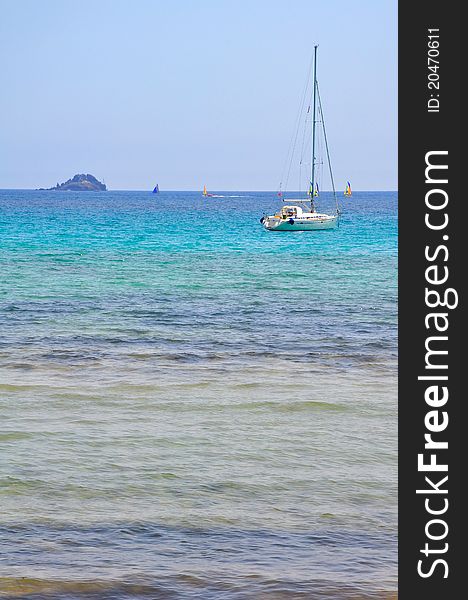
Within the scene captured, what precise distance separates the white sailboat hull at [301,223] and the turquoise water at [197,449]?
39501mm

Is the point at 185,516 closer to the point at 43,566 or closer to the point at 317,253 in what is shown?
the point at 43,566

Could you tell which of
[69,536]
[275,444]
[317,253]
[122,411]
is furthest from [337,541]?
[317,253]

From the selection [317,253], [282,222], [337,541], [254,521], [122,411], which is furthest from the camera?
[282,222]

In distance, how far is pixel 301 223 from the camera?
61094 mm

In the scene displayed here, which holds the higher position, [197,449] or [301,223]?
[301,223]

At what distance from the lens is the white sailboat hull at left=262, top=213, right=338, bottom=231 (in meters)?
60.8

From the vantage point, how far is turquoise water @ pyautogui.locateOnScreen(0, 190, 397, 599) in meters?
5.48

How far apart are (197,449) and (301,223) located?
175ft

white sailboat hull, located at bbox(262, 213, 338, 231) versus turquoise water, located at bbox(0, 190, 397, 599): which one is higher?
white sailboat hull, located at bbox(262, 213, 338, 231)

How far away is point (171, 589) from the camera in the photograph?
5.19 metres

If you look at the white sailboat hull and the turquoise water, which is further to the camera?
the white sailboat hull

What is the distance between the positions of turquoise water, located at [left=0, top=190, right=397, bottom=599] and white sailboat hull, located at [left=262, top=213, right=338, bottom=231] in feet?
130

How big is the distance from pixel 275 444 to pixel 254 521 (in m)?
2.25

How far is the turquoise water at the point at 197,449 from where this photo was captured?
18.0 ft
